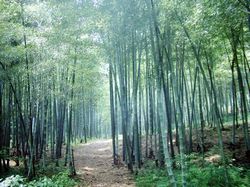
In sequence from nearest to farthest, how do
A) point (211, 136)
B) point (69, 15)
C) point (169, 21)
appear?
point (169, 21) → point (69, 15) → point (211, 136)

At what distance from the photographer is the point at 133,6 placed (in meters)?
7.55

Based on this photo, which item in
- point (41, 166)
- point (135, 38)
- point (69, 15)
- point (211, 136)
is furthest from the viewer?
point (211, 136)

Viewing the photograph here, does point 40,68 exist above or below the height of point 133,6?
below

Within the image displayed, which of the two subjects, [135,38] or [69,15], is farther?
[135,38]

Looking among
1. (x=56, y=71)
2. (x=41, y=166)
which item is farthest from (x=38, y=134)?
(x=56, y=71)

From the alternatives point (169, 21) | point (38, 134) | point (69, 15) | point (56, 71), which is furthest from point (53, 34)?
point (38, 134)

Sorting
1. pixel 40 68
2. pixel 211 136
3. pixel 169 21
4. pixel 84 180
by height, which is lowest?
pixel 84 180

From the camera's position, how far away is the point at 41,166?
11.0 m

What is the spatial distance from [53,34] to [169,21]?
3.69 metres

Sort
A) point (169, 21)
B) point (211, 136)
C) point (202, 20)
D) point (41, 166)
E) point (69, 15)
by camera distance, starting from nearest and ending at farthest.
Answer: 1. point (202, 20)
2. point (169, 21)
3. point (69, 15)
4. point (41, 166)
5. point (211, 136)

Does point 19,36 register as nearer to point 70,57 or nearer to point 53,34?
point 53,34

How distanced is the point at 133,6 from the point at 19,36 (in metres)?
3.66

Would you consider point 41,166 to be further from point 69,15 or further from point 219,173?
point 219,173

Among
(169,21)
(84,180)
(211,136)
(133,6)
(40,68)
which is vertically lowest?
(84,180)
